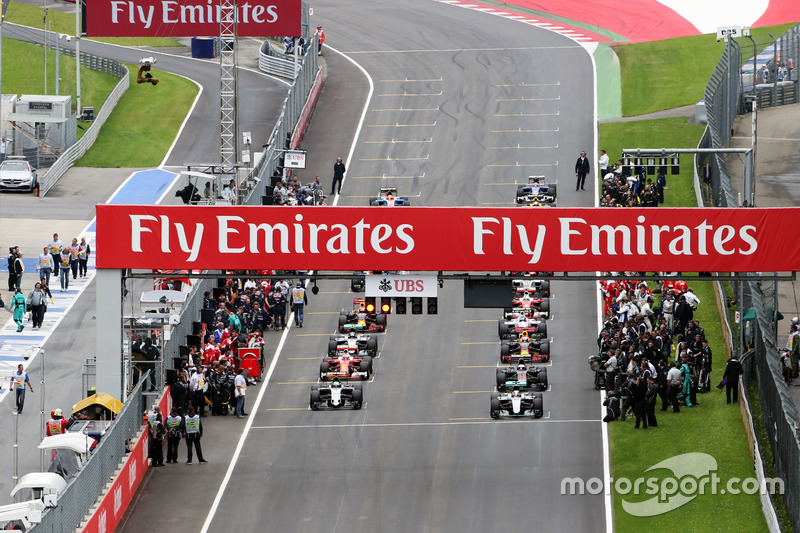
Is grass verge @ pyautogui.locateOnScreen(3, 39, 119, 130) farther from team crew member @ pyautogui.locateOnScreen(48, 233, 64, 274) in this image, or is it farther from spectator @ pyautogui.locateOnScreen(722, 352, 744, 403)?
spectator @ pyautogui.locateOnScreen(722, 352, 744, 403)

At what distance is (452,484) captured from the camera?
35125mm

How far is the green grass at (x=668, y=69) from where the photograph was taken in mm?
70375

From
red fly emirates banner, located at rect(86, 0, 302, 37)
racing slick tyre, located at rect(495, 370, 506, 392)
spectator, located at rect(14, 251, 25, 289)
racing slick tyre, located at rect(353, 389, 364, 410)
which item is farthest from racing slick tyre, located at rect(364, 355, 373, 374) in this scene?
red fly emirates banner, located at rect(86, 0, 302, 37)

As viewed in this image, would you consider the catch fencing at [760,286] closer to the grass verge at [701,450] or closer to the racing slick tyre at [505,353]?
the grass verge at [701,450]

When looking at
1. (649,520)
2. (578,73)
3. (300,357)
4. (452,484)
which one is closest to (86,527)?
(452,484)

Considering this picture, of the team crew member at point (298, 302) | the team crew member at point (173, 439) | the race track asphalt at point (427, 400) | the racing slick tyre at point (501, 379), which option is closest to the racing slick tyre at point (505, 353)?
the race track asphalt at point (427, 400)

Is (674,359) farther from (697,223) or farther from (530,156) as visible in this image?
(530,156)

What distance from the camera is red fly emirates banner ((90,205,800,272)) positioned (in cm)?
3556

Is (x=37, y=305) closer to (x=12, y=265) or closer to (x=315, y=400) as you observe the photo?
(x=12, y=265)

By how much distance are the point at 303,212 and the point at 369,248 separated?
5.99 feet

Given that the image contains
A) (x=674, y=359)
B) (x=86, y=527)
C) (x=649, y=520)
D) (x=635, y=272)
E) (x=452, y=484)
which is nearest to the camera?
(x=86, y=527)

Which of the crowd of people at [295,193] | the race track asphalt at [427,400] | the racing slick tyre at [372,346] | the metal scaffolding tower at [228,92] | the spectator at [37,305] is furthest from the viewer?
the metal scaffolding tower at [228,92]

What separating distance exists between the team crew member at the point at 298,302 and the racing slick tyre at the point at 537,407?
988 cm

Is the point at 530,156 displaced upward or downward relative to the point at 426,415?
upward
